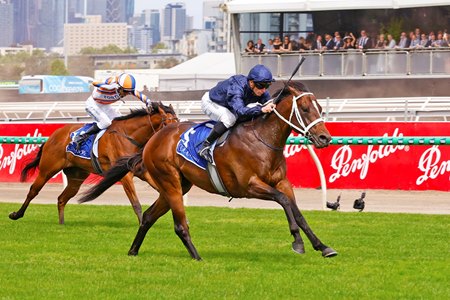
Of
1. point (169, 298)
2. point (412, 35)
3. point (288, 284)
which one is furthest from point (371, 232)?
point (412, 35)

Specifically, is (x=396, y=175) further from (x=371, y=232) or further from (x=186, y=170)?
(x=186, y=170)

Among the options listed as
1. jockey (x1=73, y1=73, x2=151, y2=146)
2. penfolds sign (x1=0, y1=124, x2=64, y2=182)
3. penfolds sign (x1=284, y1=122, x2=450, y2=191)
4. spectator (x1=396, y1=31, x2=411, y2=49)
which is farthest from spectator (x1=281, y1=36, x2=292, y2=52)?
jockey (x1=73, y1=73, x2=151, y2=146)

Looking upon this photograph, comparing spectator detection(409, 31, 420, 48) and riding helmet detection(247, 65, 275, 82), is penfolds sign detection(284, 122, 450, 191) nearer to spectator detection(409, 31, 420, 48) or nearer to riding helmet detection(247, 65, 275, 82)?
riding helmet detection(247, 65, 275, 82)

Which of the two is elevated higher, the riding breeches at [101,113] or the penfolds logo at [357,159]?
the riding breeches at [101,113]

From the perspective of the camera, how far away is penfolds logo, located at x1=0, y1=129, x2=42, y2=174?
71.7 ft

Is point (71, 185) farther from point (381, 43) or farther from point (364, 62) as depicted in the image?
point (381, 43)

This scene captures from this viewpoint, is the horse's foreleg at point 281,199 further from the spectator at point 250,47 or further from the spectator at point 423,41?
the spectator at point 250,47

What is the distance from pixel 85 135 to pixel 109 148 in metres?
0.50

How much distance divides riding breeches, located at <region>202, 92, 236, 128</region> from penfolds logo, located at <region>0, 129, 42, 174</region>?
11.6 meters

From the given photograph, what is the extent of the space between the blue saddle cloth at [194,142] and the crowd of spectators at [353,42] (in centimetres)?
1848

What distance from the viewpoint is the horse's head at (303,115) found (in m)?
9.77

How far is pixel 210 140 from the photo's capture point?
10281 mm

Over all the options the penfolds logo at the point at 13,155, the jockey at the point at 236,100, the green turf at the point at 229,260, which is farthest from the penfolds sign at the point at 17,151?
the jockey at the point at 236,100

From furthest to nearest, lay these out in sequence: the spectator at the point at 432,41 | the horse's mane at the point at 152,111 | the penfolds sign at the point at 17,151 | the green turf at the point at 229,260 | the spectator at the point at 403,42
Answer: the spectator at the point at 403,42 < the spectator at the point at 432,41 < the penfolds sign at the point at 17,151 < the horse's mane at the point at 152,111 < the green turf at the point at 229,260
